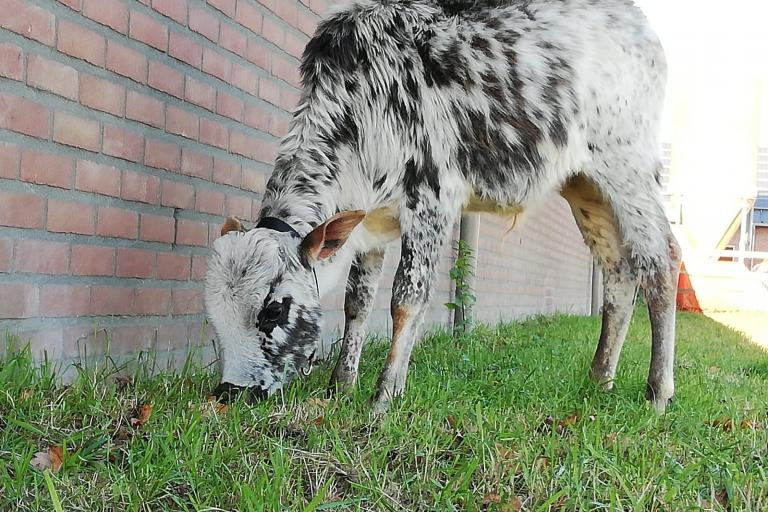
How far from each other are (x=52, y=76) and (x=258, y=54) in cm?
145

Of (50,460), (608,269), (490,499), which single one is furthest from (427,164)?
(50,460)

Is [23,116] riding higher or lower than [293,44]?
lower

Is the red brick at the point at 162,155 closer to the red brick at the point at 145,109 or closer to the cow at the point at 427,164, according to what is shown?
the red brick at the point at 145,109

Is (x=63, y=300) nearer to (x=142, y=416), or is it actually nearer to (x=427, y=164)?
(x=142, y=416)

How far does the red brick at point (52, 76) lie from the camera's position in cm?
283

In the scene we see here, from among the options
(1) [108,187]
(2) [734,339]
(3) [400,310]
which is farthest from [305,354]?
(2) [734,339]

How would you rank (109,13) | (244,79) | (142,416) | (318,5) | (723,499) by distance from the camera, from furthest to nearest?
1. (318,5)
2. (244,79)
3. (109,13)
4. (142,416)
5. (723,499)

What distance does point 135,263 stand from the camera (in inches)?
135

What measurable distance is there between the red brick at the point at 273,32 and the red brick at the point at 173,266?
126 cm

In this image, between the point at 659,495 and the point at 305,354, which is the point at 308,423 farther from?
the point at 659,495

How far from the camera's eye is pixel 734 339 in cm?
845

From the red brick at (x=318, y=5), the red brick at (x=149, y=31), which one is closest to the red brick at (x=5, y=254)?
the red brick at (x=149, y=31)

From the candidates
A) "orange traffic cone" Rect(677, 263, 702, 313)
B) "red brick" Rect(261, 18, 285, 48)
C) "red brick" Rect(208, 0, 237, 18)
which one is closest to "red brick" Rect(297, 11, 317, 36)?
"red brick" Rect(261, 18, 285, 48)

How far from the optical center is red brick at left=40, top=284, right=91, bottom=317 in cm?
297
